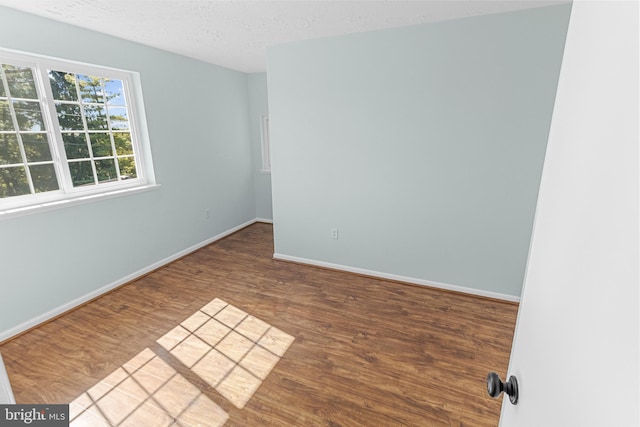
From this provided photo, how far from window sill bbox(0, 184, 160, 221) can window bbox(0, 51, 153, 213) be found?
67 mm

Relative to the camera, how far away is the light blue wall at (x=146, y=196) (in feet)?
7.88

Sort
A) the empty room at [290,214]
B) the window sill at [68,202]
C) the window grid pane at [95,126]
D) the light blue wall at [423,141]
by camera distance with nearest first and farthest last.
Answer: the empty room at [290,214] < the window sill at [68,202] < the light blue wall at [423,141] < the window grid pane at [95,126]

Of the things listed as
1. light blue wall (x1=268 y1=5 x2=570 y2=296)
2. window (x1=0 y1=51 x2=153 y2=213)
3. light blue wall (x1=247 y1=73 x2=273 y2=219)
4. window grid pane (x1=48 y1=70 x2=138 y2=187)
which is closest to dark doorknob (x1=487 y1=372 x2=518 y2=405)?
light blue wall (x1=268 y1=5 x2=570 y2=296)

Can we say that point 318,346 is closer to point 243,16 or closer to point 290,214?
point 290,214

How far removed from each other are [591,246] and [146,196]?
3786 millimetres

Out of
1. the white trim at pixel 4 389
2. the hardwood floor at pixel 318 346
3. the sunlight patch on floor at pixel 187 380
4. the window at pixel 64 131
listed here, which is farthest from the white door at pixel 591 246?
the window at pixel 64 131

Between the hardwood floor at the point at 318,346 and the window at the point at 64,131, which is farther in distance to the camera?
the window at the point at 64,131

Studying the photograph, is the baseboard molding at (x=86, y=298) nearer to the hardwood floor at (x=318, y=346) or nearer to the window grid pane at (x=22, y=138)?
the hardwood floor at (x=318, y=346)

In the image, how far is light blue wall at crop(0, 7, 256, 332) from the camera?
2.40 m

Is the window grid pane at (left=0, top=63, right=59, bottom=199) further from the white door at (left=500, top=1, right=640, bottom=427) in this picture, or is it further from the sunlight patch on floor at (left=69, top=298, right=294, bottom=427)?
the white door at (left=500, top=1, right=640, bottom=427)

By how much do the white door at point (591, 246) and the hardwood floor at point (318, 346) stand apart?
51.7 inches

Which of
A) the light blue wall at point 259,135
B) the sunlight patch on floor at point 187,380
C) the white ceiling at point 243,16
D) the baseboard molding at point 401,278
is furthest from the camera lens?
the light blue wall at point 259,135

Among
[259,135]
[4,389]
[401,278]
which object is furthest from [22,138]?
[401,278]

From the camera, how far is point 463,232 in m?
2.89
